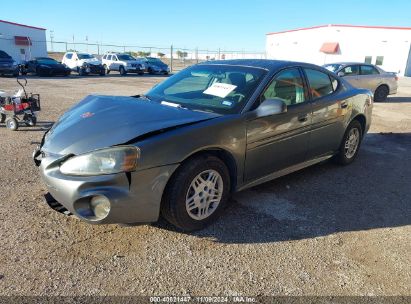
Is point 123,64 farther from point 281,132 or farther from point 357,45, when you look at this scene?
point 281,132

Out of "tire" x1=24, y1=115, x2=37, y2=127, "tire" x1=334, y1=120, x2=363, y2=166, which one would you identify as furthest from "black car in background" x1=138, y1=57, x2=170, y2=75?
"tire" x1=334, y1=120, x2=363, y2=166

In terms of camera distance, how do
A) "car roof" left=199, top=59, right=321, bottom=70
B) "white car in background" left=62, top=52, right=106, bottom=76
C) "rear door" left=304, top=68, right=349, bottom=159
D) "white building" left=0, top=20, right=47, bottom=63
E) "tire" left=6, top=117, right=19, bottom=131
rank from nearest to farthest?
1. "car roof" left=199, top=59, right=321, bottom=70
2. "rear door" left=304, top=68, right=349, bottom=159
3. "tire" left=6, top=117, right=19, bottom=131
4. "white car in background" left=62, top=52, right=106, bottom=76
5. "white building" left=0, top=20, right=47, bottom=63

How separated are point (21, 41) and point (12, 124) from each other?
30968mm

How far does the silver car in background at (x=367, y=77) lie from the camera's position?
12859 millimetres

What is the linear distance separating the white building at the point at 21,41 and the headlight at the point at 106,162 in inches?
1294

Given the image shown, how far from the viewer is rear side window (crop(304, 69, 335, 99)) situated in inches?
178

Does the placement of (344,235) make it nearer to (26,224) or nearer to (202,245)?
(202,245)

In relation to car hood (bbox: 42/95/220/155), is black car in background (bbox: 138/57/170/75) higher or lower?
higher

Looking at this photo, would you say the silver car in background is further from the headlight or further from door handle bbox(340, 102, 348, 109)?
the headlight

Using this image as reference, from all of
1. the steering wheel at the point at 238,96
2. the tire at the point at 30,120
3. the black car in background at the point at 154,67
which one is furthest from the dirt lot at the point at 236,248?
the black car in background at the point at 154,67

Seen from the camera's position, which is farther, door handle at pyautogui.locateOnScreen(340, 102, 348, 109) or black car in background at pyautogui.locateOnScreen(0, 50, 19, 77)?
black car in background at pyautogui.locateOnScreen(0, 50, 19, 77)

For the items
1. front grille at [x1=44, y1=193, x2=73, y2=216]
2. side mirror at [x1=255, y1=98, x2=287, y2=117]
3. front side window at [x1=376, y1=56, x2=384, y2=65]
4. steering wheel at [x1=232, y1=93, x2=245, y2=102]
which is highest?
front side window at [x1=376, y1=56, x2=384, y2=65]

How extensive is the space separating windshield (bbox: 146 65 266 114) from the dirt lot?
1101mm

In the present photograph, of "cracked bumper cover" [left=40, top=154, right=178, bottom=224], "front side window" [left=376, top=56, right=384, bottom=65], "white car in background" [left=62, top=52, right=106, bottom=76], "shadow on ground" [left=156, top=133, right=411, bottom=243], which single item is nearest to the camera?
"cracked bumper cover" [left=40, top=154, right=178, bottom=224]
